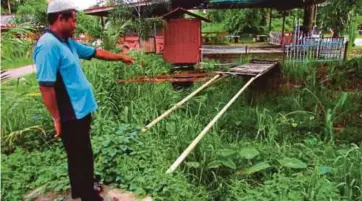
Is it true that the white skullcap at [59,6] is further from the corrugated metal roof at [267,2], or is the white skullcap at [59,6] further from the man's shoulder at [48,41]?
the corrugated metal roof at [267,2]

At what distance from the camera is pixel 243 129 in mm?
5766

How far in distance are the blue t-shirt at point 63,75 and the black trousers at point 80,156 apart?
0.09m

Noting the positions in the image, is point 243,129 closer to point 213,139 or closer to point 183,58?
point 213,139

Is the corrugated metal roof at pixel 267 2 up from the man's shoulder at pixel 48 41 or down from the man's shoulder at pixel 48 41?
up

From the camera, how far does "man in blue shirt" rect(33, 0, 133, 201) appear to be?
2.03 m

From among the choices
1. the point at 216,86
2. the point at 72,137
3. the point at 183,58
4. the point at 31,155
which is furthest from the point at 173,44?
the point at 72,137

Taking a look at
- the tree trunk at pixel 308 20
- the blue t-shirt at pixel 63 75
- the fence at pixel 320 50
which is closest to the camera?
the blue t-shirt at pixel 63 75

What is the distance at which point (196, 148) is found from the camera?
12.7 ft

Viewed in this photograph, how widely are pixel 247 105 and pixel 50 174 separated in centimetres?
485

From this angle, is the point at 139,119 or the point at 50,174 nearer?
the point at 50,174

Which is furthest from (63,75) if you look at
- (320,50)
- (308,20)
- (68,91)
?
(308,20)

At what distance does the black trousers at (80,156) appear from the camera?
229 centimetres

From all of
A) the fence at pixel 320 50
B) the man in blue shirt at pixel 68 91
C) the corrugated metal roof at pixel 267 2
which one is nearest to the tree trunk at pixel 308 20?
the corrugated metal roof at pixel 267 2

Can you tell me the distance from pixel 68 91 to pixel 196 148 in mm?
2014
